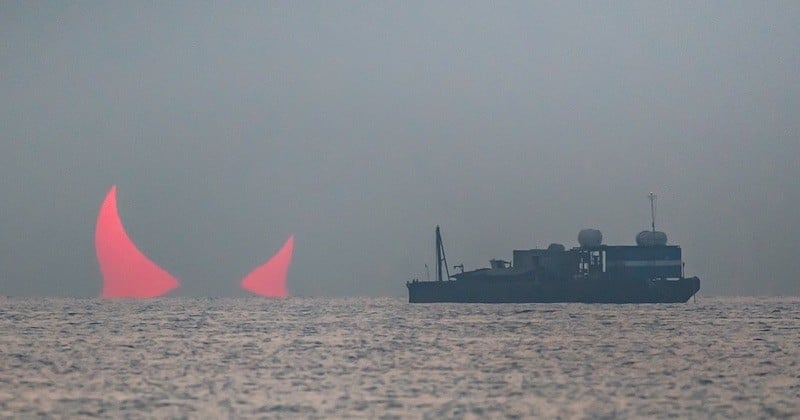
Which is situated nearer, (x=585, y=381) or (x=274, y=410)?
(x=274, y=410)

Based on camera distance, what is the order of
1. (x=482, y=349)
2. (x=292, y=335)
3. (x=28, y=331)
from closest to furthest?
(x=482, y=349), (x=292, y=335), (x=28, y=331)

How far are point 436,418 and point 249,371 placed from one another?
20038mm

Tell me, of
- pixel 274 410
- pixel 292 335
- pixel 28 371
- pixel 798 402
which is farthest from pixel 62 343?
pixel 798 402

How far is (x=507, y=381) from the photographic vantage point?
51.8 meters

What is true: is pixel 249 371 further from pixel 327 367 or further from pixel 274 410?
pixel 274 410

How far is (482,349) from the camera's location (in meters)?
74.4

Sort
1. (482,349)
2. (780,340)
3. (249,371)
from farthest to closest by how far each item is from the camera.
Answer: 1. (780,340)
2. (482,349)
3. (249,371)

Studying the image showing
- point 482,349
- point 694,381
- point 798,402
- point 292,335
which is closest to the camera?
point 798,402

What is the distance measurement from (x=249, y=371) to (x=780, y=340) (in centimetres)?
4028

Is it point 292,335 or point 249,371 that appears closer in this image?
point 249,371

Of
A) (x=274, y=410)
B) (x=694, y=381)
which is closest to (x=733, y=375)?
(x=694, y=381)

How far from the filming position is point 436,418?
38.9 m

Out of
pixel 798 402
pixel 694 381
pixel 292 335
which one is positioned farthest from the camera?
pixel 292 335

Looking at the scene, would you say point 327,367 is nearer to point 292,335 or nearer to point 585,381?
point 585,381
